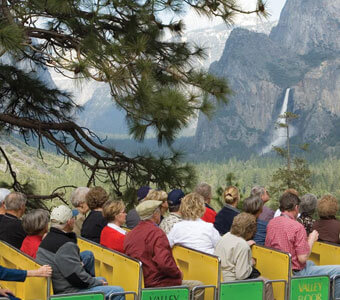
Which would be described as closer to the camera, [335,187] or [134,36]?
[134,36]

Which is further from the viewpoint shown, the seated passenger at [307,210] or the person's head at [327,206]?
the seated passenger at [307,210]

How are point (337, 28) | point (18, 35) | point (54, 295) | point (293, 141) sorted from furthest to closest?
point (337, 28) < point (293, 141) < point (18, 35) < point (54, 295)

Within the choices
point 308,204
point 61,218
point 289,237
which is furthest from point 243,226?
point 61,218

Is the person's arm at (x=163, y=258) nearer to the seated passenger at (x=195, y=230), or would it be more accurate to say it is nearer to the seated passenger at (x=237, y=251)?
the seated passenger at (x=237, y=251)

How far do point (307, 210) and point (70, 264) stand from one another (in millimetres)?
2700

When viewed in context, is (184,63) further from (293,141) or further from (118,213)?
(293,141)

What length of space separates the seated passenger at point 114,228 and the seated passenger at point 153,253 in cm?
46

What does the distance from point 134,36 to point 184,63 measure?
44.6 inches

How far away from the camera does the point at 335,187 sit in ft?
365

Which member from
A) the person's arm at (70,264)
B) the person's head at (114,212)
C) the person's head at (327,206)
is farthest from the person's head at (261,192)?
the person's arm at (70,264)

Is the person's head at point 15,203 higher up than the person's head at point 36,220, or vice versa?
the person's head at point 15,203

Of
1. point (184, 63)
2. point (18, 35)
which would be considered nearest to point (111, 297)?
point (18, 35)

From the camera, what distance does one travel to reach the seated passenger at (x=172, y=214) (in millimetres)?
5887

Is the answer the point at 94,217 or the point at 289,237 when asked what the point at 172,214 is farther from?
the point at 289,237
